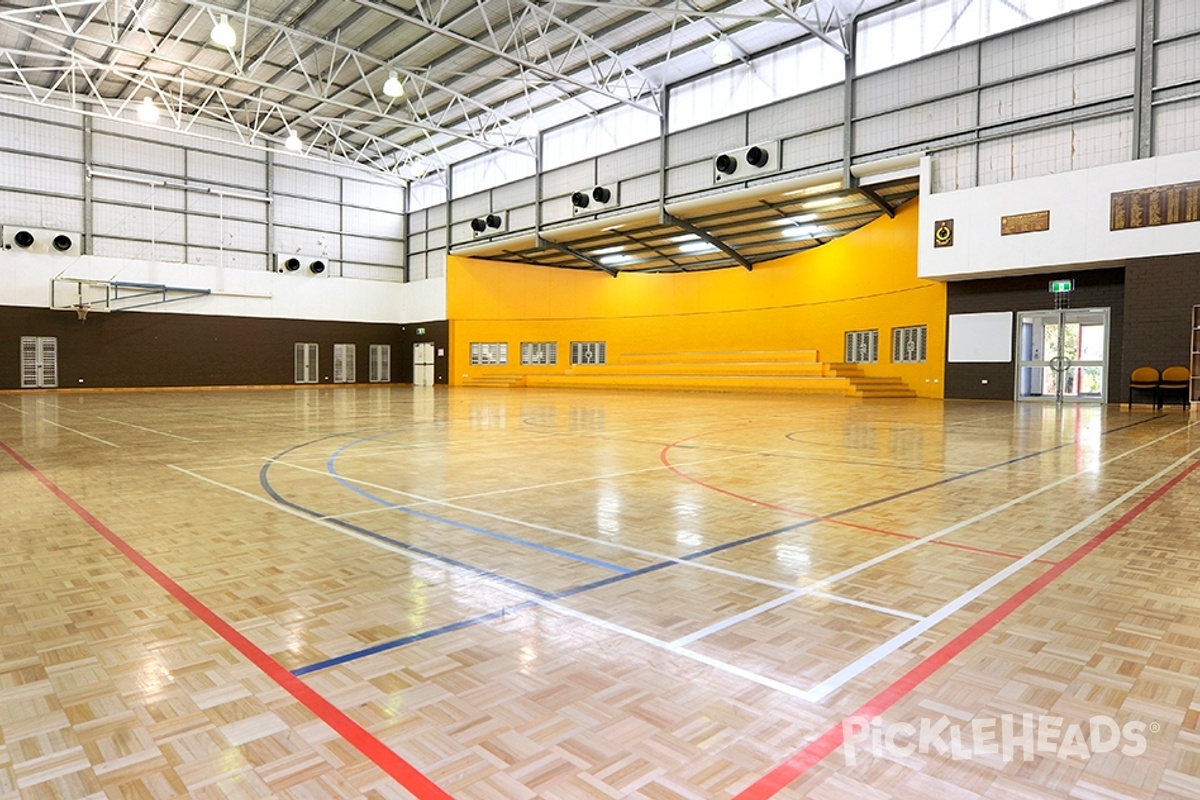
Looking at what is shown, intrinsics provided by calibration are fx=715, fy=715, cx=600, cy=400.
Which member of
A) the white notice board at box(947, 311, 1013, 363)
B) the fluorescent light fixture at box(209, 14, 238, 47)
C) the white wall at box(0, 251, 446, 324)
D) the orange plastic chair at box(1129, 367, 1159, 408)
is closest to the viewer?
the orange plastic chair at box(1129, 367, 1159, 408)

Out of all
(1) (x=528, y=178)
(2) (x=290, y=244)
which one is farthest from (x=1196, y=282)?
(2) (x=290, y=244)

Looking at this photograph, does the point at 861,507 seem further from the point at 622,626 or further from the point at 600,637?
the point at 600,637

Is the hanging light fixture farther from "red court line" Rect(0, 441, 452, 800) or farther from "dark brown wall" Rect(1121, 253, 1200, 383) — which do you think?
"red court line" Rect(0, 441, 452, 800)

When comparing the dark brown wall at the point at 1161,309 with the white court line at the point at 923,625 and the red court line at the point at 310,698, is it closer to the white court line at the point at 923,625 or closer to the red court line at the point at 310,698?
the white court line at the point at 923,625

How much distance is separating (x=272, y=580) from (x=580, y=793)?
245cm

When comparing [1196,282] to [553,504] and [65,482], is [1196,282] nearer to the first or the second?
[553,504]

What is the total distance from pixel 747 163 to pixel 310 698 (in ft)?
76.3

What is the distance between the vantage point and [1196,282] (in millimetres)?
15805

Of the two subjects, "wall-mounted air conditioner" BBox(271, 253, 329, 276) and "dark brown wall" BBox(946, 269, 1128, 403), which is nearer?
"dark brown wall" BBox(946, 269, 1128, 403)

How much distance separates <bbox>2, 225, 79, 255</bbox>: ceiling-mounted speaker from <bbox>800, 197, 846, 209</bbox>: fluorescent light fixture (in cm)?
2699

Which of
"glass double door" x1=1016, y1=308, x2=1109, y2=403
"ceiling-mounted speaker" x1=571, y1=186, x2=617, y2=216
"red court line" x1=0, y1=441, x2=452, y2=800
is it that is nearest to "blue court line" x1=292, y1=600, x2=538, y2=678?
"red court line" x1=0, y1=441, x2=452, y2=800

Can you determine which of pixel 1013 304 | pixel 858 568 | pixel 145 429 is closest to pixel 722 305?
pixel 1013 304

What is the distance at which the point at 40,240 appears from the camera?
2639 centimetres

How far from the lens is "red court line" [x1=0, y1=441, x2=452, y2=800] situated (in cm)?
194
